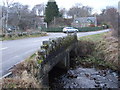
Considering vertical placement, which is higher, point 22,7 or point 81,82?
point 22,7

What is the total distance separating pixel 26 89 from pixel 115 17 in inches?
560

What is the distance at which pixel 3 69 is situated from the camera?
8078 millimetres

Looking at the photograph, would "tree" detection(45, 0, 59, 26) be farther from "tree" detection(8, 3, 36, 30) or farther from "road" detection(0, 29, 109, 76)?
"road" detection(0, 29, 109, 76)

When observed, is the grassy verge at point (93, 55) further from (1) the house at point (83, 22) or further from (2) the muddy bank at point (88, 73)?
(1) the house at point (83, 22)

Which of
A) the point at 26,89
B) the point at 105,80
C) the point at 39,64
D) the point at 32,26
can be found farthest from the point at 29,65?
the point at 32,26

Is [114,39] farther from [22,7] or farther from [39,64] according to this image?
[22,7]

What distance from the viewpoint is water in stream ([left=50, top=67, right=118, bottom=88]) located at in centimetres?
1017

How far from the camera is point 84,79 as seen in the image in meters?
11.5

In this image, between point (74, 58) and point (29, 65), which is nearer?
point (29, 65)

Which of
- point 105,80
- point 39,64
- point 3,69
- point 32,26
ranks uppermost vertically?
point 32,26

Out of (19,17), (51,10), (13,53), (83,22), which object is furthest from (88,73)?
(83,22)

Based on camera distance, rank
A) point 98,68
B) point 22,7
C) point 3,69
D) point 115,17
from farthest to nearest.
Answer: point 22,7, point 115,17, point 98,68, point 3,69

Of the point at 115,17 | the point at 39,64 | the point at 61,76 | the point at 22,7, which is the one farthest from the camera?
the point at 22,7

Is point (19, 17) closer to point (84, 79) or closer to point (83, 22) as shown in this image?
point (84, 79)
